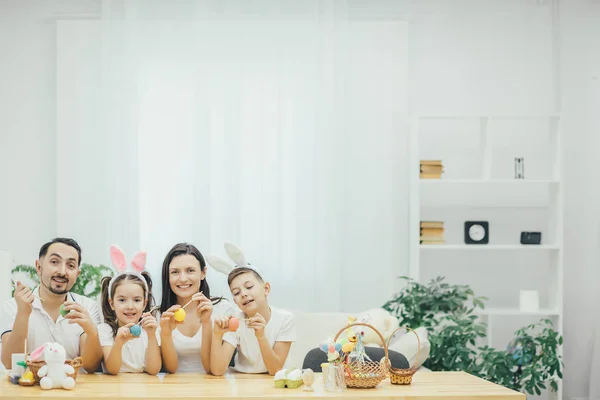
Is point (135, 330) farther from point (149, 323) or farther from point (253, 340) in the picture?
point (253, 340)

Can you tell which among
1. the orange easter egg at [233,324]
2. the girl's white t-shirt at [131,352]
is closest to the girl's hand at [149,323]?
the girl's white t-shirt at [131,352]

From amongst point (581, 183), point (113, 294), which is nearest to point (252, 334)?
point (113, 294)

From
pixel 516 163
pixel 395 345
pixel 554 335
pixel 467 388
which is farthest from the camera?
pixel 516 163

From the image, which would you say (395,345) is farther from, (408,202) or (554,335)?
(408,202)

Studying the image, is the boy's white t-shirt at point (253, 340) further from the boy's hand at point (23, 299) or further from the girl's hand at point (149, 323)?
the boy's hand at point (23, 299)

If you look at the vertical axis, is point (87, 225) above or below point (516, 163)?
below

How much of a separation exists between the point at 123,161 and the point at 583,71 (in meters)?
3.34

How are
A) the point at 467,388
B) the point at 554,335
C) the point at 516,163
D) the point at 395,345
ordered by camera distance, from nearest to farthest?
1. the point at 467,388
2. the point at 395,345
3. the point at 554,335
4. the point at 516,163

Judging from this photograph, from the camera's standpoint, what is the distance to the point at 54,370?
2500 mm

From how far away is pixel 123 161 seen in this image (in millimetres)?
5391

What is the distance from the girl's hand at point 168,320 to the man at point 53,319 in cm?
24

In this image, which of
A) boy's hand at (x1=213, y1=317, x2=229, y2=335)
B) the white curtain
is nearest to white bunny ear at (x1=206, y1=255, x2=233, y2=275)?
boy's hand at (x1=213, y1=317, x2=229, y2=335)

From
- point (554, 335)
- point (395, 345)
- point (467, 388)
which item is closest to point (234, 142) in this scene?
point (395, 345)

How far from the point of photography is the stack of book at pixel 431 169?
5265 mm
